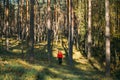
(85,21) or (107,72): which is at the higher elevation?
(85,21)

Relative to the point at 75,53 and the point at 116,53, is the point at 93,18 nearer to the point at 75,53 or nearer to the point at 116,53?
the point at 75,53

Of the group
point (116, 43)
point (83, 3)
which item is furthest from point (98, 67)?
point (83, 3)

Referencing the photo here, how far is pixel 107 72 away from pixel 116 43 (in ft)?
40.0

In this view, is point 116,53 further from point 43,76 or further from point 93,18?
point 43,76

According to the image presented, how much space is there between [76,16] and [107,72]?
32155 mm

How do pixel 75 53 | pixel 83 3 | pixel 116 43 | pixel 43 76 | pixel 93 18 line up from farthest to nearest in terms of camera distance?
pixel 83 3 < pixel 93 18 < pixel 75 53 < pixel 116 43 < pixel 43 76

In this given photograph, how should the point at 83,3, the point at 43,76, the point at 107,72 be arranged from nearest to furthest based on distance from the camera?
the point at 43,76 < the point at 107,72 < the point at 83,3

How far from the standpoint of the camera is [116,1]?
39031 mm

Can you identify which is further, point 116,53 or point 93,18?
point 93,18

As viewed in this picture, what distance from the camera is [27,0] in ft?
184

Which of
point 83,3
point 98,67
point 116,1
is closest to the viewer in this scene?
point 98,67

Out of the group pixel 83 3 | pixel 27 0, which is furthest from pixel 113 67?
pixel 27 0

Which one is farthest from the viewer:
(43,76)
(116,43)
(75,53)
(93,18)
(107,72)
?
(93,18)

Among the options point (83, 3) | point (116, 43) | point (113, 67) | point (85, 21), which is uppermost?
point (83, 3)
